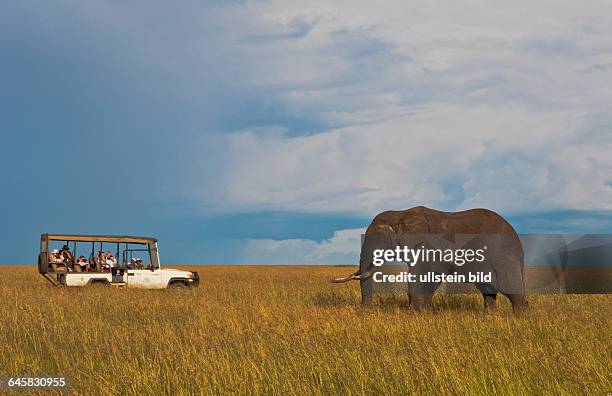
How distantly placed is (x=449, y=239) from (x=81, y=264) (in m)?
15.4

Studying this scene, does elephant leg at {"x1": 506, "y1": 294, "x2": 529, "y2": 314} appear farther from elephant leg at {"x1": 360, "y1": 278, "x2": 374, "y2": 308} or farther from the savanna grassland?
elephant leg at {"x1": 360, "y1": 278, "x2": 374, "y2": 308}

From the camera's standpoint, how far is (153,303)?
19656 mm

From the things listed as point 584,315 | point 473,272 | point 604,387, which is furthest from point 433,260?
point 604,387

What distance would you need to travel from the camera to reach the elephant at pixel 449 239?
17.2 m

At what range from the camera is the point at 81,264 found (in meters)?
26.4

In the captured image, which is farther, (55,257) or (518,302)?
(55,257)

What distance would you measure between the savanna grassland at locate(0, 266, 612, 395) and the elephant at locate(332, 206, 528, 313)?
2.35ft

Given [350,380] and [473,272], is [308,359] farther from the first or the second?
A: [473,272]

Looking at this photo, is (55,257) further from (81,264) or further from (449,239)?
(449,239)

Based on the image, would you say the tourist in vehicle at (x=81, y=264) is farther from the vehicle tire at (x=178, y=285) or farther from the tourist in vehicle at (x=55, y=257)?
the vehicle tire at (x=178, y=285)

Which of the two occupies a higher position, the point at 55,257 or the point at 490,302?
the point at 55,257

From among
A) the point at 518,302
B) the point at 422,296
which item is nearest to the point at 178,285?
the point at 422,296

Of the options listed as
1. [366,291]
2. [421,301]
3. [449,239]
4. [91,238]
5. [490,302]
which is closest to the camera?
[421,301]

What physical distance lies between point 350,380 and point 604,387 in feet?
9.74
